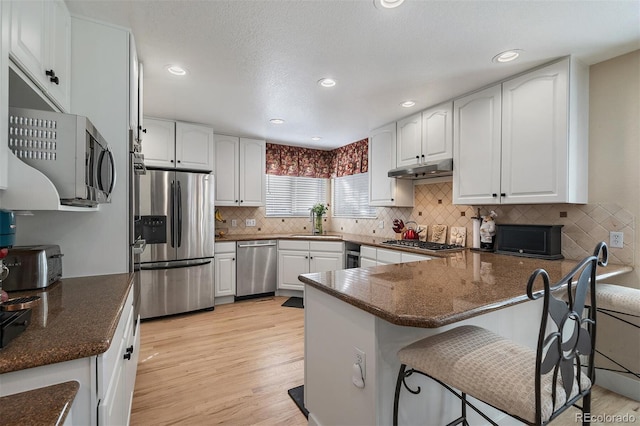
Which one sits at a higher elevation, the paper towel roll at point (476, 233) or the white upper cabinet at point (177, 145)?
the white upper cabinet at point (177, 145)

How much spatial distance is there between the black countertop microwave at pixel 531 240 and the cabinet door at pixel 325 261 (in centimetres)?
193

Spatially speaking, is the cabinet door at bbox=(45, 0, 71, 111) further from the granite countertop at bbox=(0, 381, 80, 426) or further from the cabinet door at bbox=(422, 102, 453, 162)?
the cabinet door at bbox=(422, 102, 453, 162)

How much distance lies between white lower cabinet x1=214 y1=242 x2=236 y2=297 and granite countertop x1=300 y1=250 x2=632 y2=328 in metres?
2.53

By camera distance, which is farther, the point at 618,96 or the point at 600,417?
the point at 618,96

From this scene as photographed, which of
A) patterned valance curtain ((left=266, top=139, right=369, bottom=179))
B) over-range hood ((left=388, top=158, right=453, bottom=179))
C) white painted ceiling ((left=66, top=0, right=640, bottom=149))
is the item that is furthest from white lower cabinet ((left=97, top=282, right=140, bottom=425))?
patterned valance curtain ((left=266, top=139, right=369, bottom=179))

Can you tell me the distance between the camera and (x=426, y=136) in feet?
10.3

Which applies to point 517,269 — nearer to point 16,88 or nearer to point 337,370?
point 337,370

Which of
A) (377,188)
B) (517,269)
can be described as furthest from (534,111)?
(377,188)

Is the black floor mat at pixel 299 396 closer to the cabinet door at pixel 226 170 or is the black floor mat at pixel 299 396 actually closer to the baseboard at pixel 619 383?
the baseboard at pixel 619 383

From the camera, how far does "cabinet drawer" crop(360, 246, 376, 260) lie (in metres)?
3.49

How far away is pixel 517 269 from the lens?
184cm

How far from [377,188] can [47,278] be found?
3.22 m

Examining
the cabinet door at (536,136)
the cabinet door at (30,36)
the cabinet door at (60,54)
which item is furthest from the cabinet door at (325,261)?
the cabinet door at (30,36)

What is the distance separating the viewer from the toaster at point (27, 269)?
54.0 inches
